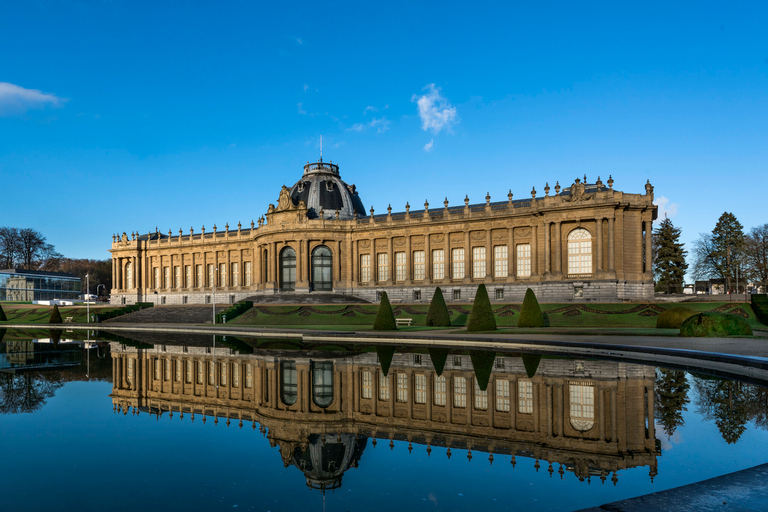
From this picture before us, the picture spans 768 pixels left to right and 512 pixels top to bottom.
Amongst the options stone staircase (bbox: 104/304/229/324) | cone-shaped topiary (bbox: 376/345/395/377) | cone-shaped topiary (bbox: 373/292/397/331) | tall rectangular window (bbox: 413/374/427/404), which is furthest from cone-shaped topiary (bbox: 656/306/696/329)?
stone staircase (bbox: 104/304/229/324)

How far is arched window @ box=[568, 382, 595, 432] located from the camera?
11758 millimetres

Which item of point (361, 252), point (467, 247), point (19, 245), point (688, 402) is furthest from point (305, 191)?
point (19, 245)

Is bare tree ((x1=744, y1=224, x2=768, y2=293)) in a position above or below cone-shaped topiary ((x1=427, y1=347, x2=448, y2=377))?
above

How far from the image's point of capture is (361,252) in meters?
67.2

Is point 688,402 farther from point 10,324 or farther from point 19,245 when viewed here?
point 19,245

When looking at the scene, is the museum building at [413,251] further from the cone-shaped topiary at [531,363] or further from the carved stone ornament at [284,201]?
the cone-shaped topiary at [531,363]

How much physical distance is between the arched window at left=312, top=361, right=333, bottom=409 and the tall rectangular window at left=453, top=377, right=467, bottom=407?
3406mm

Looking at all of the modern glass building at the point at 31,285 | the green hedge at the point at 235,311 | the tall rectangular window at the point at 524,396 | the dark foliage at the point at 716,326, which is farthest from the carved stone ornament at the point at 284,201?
the modern glass building at the point at 31,285

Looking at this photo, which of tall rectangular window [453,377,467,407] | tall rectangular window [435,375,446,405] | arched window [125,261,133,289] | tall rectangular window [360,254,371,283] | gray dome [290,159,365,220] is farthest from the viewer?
arched window [125,261,133,289]

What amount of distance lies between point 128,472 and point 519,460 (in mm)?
6844

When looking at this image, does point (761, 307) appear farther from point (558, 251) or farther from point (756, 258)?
point (756, 258)

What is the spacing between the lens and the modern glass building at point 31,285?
9881 cm

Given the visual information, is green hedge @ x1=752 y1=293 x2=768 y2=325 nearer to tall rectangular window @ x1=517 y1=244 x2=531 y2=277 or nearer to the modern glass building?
tall rectangular window @ x1=517 y1=244 x2=531 y2=277

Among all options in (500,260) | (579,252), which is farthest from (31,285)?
(579,252)
